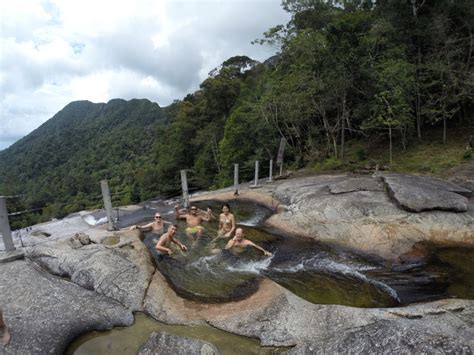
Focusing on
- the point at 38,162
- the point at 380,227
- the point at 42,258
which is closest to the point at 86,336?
the point at 42,258

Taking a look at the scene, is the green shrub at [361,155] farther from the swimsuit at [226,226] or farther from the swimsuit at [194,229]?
the swimsuit at [194,229]

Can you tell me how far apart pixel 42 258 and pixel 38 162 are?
74854mm

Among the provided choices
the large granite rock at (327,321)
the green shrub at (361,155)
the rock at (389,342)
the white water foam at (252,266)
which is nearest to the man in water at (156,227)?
the white water foam at (252,266)

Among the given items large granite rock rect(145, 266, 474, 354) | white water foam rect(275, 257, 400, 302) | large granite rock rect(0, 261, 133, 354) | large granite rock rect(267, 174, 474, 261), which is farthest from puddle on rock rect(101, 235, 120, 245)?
large granite rock rect(267, 174, 474, 261)

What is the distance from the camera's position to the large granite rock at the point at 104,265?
5562 millimetres

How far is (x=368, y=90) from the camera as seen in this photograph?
1622 centimetres

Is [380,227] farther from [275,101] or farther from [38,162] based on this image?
[38,162]

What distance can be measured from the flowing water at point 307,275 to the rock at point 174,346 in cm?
26

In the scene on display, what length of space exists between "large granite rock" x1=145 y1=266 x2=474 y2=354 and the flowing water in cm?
28

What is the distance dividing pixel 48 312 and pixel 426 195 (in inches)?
382

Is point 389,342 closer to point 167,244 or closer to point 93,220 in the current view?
point 167,244

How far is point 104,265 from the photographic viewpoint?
607 cm

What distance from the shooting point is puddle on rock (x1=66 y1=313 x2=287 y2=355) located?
4246 millimetres

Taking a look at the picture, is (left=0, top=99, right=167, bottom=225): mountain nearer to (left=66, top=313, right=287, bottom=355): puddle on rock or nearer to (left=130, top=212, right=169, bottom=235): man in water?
(left=130, top=212, right=169, bottom=235): man in water
